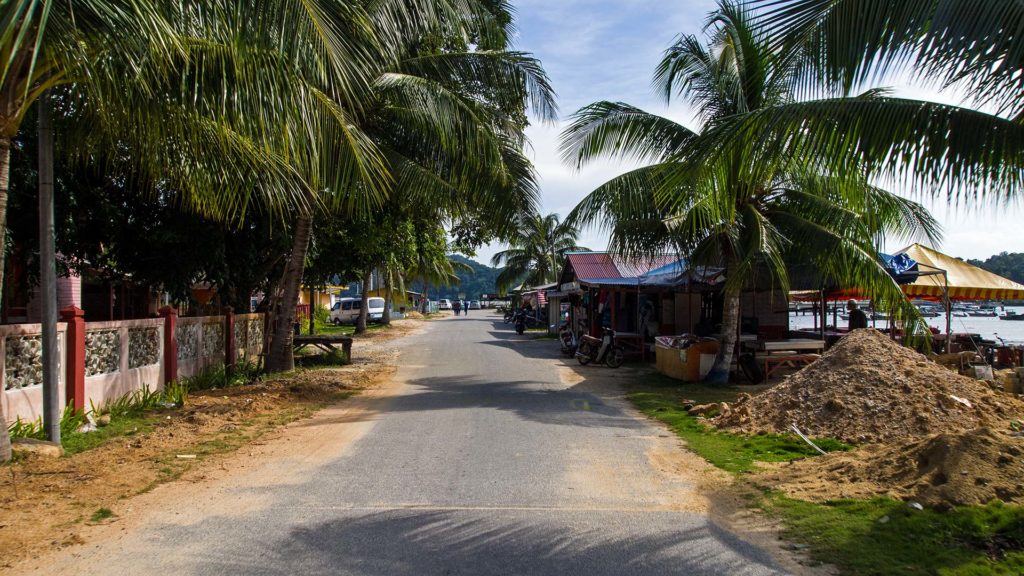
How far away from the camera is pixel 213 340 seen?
1408 cm

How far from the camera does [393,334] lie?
34750 mm

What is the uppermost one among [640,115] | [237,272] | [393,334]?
[640,115]

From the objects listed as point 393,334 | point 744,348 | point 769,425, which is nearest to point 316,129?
point 769,425

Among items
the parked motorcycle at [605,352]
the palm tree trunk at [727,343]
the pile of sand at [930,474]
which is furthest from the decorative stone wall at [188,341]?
the parked motorcycle at [605,352]

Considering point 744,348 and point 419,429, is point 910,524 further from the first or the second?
point 744,348

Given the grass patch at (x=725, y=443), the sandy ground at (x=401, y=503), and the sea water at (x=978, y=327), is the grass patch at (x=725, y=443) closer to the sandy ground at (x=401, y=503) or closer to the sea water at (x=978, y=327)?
the sandy ground at (x=401, y=503)

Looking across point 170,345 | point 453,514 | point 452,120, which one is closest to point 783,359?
point 452,120

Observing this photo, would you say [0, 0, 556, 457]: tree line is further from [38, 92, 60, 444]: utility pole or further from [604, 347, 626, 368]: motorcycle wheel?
[604, 347, 626, 368]: motorcycle wheel

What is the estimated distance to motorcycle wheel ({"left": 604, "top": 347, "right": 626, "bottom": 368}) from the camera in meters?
19.0

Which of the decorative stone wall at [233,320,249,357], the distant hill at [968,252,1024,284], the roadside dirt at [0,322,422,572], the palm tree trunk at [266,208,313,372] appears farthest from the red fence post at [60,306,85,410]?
the distant hill at [968,252,1024,284]

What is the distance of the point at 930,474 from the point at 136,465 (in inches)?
278

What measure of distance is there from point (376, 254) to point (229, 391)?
671cm

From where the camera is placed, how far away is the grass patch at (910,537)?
4414 millimetres

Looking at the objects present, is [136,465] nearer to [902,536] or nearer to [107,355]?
[107,355]
